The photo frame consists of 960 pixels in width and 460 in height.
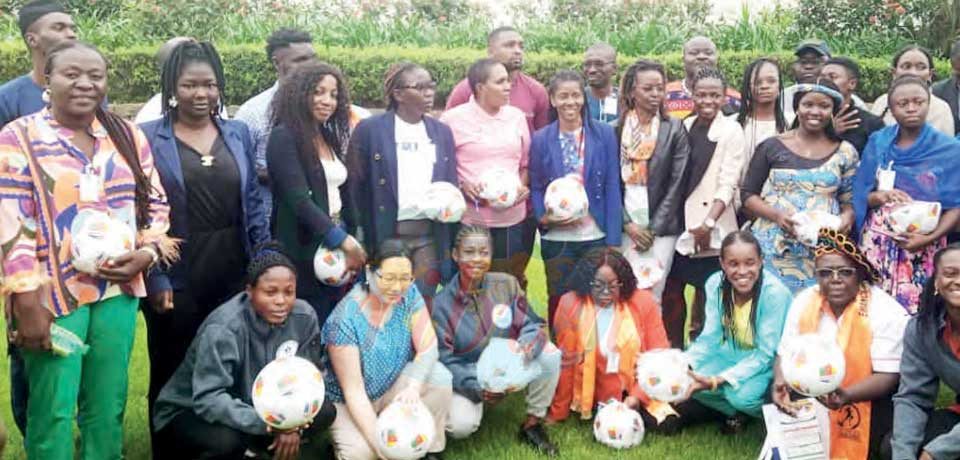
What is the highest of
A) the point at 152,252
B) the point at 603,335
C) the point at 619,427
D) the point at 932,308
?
the point at 152,252

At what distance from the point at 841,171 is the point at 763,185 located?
1.46ft

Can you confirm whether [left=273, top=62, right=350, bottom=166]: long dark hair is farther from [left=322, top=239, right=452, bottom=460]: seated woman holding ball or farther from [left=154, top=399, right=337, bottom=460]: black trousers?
[left=154, top=399, right=337, bottom=460]: black trousers

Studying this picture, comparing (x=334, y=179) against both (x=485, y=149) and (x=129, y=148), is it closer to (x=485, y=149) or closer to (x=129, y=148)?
(x=485, y=149)

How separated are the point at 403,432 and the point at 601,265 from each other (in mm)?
1711

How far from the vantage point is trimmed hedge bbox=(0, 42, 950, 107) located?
13828 millimetres

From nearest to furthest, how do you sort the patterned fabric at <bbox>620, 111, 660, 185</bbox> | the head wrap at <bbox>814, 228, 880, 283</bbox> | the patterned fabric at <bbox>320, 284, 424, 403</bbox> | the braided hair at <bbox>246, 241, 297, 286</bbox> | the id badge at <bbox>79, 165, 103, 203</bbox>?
1. the id badge at <bbox>79, 165, 103, 203</bbox>
2. the braided hair at <bbox>246, 241, 297, 286</bbox>
3. the head wrap at <bbox>814, 228, 880, 283</bbox>
4. the patterned fabric at <bbox>320, 284, 424, 403</bbox>
5. the patterned fabric at <bbox>620, 111, 660, 185</bbox>

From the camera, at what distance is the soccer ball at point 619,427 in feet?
19.6

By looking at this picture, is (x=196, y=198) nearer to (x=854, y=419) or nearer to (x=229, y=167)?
(x=229, y=167)

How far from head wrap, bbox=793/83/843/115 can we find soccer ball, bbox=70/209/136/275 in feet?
12.8

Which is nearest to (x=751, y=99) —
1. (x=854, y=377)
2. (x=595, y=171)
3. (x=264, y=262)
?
(x=595, y=171)

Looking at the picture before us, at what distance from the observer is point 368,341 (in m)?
5.80

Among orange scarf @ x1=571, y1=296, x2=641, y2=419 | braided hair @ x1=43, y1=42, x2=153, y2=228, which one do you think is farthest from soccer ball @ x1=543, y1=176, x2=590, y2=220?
braided hair @ x1=43, y1=42, x2=153, y2=228

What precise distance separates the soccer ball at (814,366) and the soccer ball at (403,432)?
5.84ft

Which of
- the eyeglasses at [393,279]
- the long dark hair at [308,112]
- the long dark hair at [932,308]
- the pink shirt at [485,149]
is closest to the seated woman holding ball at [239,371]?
the eyeglasses at [393,279]
